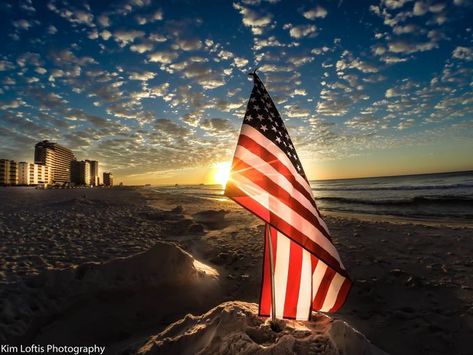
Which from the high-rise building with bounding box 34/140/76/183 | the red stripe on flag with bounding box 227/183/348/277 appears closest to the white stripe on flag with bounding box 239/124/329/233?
the red stripe on flag with bounding box 227/183/348/277

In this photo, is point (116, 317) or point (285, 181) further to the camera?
point (116, 317)

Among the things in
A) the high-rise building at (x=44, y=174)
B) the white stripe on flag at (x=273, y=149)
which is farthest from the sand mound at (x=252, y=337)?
the high-rise building at (x=44, y=174)

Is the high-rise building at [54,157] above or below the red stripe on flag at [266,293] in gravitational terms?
above

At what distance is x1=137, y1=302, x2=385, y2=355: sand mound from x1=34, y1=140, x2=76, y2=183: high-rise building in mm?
211294

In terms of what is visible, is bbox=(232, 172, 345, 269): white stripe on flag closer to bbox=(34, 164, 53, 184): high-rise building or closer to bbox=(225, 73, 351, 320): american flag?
bbox=(225, 73, 351, 320): american flag

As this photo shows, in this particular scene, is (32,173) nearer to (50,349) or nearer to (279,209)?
(50,349)

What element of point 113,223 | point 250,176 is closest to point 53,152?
point 113,223

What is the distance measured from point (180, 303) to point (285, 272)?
293 cm

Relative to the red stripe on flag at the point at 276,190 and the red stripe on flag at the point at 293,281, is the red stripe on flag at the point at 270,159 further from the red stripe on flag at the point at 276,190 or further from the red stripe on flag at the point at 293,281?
the red stripe on flag at the point at 293,281

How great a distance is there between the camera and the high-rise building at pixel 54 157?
170875 mm

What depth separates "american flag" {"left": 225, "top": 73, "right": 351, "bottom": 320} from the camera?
2.41 meters

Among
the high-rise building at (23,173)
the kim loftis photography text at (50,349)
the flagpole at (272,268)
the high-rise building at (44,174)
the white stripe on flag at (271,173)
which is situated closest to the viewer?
the white stripe on flag at (271,173)

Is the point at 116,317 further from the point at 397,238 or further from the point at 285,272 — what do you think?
the point at 397,238

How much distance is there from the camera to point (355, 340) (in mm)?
2285
